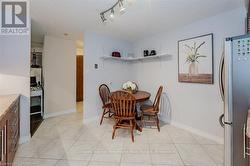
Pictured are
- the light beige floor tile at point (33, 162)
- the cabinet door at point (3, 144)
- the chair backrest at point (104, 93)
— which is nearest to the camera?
the cabinet door at point (3, 144)

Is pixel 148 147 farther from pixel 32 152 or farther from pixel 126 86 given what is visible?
pixel 32 152

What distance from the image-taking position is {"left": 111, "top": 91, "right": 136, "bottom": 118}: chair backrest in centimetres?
260

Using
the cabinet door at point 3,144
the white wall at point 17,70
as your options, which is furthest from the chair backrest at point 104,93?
the cabinet door at point 3,144

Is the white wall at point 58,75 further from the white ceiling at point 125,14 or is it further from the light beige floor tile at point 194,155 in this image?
the light beige floor tile at point 194,155

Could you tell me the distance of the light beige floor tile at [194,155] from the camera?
198 centimetres

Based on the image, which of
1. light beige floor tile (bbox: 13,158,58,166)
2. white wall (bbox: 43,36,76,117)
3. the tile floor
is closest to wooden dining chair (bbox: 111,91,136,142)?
the tile floor

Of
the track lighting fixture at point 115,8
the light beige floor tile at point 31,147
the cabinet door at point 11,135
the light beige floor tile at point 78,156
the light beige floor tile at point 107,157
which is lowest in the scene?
the light beige floor tile at point 107,157

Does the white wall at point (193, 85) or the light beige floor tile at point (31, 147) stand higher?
the white wall at point (193, 85)

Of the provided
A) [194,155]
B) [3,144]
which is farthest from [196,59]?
[3,144]

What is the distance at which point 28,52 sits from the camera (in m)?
2.46

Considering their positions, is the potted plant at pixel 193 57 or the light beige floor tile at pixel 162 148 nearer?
the light beige floor tile at pixel 162 148

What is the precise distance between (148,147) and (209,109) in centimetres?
134

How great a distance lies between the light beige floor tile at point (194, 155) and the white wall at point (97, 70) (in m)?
2.17

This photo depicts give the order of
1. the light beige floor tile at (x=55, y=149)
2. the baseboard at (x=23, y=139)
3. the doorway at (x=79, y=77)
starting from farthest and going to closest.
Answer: the doorway at (x=79, y=77)
the baseboard at (x=23, y=139)
the light beige floor tile at (x=55, y=149)
